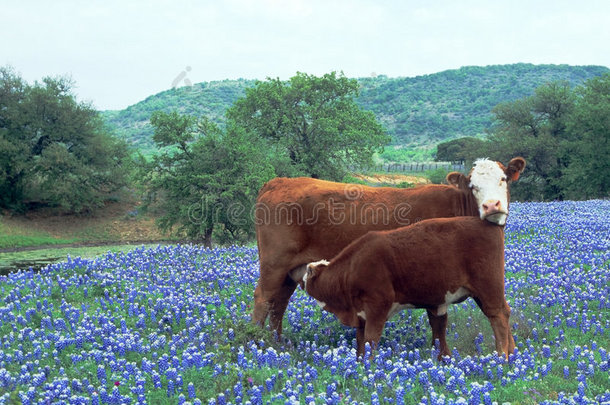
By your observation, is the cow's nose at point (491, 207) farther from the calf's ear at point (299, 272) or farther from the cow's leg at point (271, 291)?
the cow's leg at point (271, 291)

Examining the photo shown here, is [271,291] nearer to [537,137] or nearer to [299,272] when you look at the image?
[299,272]

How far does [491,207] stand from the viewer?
22.2 ft

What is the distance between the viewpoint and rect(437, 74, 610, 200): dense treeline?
44.5m

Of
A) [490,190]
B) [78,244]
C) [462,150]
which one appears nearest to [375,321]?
[490,190]

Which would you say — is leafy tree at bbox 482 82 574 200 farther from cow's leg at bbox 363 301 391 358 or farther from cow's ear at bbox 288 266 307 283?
cow's leg at bbox 363 301 391 358

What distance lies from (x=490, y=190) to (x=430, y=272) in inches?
54.4

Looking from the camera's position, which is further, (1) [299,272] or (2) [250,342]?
(1) [299,272]

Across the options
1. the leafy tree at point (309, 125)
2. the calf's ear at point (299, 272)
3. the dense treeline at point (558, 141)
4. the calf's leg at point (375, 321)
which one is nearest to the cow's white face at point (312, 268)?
the calf's ear at point (299, 272)

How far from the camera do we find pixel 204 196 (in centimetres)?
3384

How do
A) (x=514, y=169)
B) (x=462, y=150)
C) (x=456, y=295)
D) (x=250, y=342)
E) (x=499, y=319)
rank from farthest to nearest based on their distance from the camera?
1. (x=462, y=150)
2. (x=514, y=169)
3. (x=250, y=342)
4. (x=456, y=295)
5. (x=499, y=319)

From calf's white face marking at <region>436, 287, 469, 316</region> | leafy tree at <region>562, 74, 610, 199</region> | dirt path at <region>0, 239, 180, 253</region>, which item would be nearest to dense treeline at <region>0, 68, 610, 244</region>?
leafy tree at <region>562, 74, 610, 199</region>

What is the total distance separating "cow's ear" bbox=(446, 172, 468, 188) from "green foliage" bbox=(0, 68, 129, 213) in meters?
44.3

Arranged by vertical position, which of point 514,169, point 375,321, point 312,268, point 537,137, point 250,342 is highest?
point 537,137

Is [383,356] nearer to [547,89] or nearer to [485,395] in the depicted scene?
[485,395]
